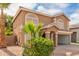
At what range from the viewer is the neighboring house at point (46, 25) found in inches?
119

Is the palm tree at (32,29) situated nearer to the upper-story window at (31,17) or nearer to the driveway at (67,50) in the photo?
the upper-story window at (31,17)

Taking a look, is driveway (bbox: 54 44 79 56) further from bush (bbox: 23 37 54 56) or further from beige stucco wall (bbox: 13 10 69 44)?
beige stucco wall (bbox: 13 10 69 44)

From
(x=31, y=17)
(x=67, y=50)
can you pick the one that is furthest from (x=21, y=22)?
(x=67, y=50)

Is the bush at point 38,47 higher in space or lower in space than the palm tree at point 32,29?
lower

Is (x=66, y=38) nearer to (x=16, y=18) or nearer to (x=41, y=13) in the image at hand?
(x=41, y=13)

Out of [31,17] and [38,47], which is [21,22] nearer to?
[31,17]

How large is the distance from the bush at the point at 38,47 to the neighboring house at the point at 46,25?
10 centimetres

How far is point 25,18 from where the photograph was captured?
3053 millimetres

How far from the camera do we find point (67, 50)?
304 centimetres

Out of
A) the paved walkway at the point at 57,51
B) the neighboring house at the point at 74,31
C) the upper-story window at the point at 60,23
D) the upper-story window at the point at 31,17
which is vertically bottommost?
the paved walkway at the point at 57,51

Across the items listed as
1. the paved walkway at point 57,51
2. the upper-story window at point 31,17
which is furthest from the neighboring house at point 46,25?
the paved walkway at point 57,51

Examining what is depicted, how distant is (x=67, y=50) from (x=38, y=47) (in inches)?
20.1

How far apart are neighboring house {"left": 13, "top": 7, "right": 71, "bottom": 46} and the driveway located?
3.8 inches

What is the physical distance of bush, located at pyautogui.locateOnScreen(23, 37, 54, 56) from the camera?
9.85 ft
